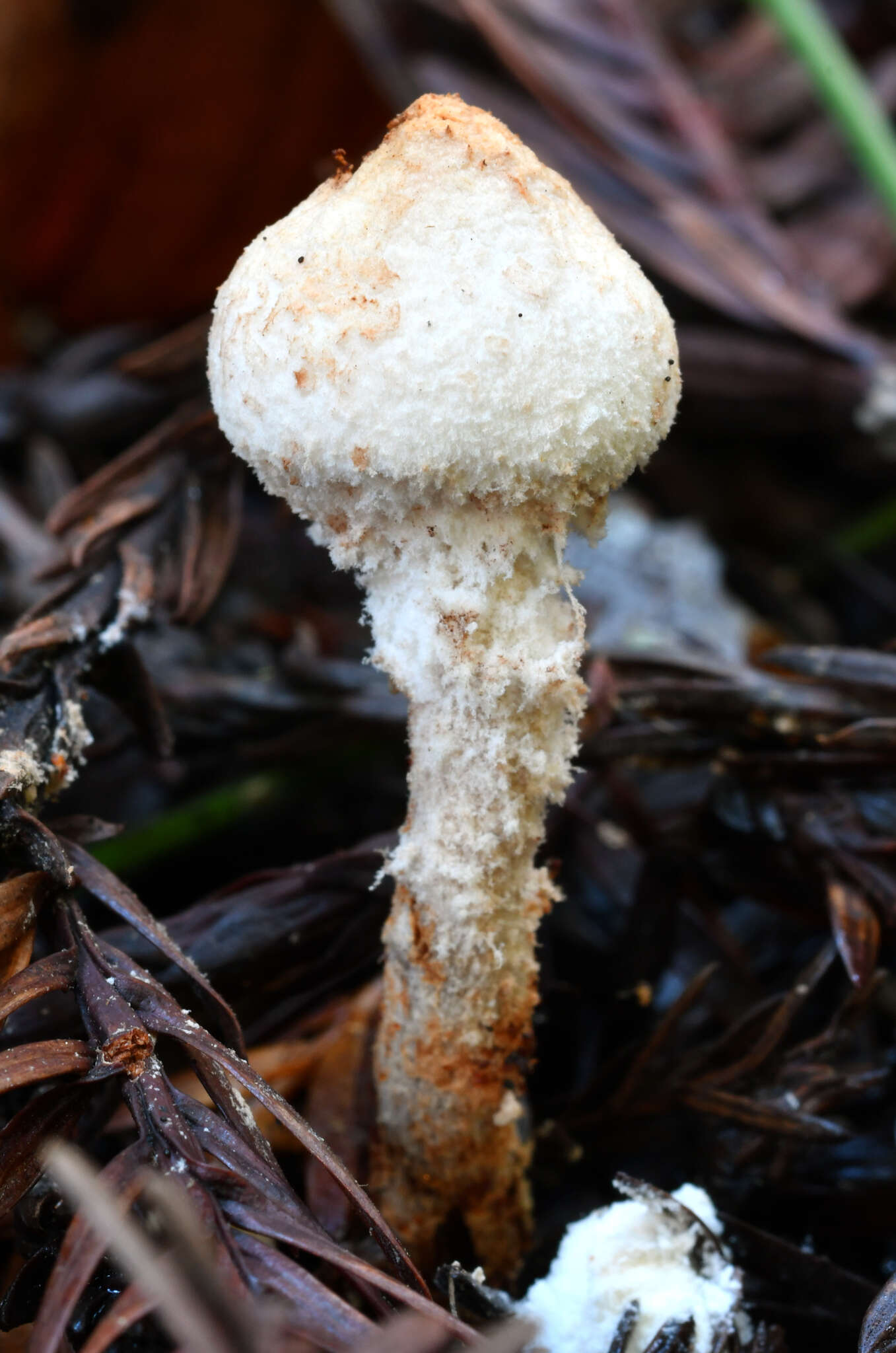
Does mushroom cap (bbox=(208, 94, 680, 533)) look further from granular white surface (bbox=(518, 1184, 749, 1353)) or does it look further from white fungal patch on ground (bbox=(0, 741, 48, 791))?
granular white surface (bbox=(518, 1184, 749, 1353))

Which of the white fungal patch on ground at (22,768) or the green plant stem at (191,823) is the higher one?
the white fungal patch on ground at (22,768)

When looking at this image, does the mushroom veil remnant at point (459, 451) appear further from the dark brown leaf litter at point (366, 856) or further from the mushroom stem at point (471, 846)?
the dark brown leaf litter at point (366, 856)

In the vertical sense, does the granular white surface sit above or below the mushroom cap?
below

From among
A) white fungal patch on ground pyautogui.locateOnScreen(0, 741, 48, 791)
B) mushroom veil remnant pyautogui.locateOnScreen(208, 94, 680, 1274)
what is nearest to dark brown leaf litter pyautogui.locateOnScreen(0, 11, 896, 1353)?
white fungal patch on ground pyautogui.locateOnScreen(0, 741, 48, 791)

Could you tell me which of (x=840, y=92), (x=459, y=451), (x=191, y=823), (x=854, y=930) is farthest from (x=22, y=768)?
(x=840, y=92)

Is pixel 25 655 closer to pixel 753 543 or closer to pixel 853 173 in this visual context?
pixel 753 543

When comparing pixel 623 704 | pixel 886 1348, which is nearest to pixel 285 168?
pixel 623 704

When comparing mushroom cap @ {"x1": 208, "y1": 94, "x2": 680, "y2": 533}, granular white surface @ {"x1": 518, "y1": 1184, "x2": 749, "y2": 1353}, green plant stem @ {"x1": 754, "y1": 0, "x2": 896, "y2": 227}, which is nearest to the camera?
mushroom cap @ {"x1": 208, "y1": 94, "x2": 680, "y2": 533}

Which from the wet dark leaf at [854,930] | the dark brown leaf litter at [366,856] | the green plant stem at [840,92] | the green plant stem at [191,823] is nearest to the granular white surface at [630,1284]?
the dark brown leaf litter at [366,856]
